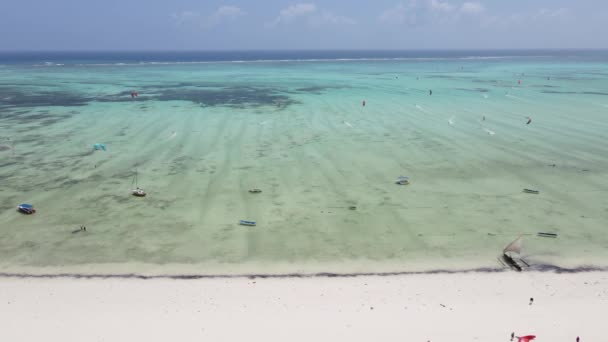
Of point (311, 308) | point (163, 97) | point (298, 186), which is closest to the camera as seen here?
point (311, 308)

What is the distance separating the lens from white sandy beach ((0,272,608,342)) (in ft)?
57.3

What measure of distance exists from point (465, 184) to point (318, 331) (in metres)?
21.0

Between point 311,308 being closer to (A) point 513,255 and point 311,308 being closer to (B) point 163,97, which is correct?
(A) point 513,255

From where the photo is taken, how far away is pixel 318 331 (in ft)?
58.1

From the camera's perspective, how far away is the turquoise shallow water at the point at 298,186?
23.6 meters

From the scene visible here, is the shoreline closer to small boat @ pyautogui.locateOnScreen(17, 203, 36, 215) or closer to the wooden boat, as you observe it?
the wooden boat

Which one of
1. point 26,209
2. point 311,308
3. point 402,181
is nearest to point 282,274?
point 311,308

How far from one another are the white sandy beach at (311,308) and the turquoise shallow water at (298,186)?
1.55m

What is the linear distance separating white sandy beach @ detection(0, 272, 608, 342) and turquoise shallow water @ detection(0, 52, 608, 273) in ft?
5.07

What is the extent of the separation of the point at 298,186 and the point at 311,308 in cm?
1484

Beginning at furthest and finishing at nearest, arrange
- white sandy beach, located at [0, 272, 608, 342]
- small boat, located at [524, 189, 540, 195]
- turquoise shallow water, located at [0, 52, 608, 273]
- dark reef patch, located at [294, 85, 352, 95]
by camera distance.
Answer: dark reef patch, located at [294, 85, 352, 95] → small boat, located at [524, 189, 540, 195] → turquoise shallow water, located at [0, 52, 608, 273] → white sandy beach, located at [0, 272, 608, 342]

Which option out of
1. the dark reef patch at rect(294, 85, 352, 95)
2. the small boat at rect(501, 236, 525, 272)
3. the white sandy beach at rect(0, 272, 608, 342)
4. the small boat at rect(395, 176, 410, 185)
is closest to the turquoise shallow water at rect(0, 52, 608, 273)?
the small boat at rect(395, 176, 410, 185)

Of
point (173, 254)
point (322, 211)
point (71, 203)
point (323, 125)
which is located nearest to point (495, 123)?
point (323, 125)

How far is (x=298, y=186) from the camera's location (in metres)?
32.9
